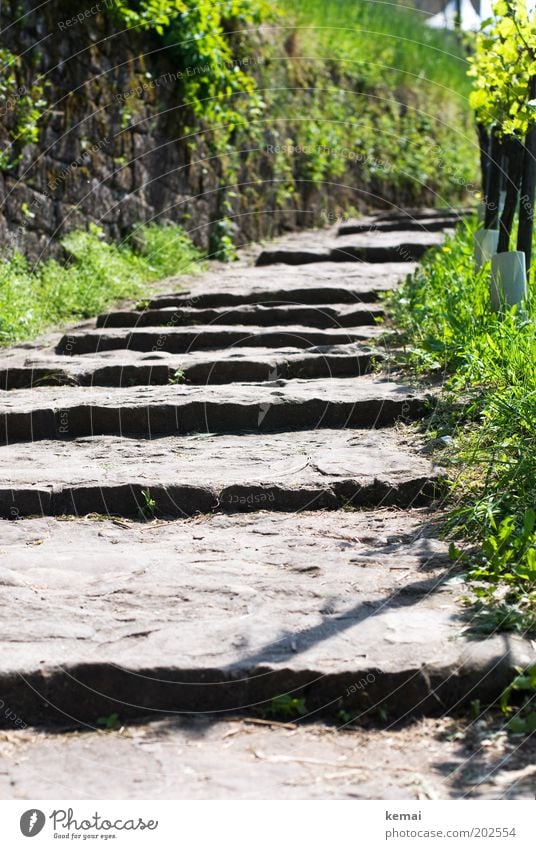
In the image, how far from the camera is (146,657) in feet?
8.60

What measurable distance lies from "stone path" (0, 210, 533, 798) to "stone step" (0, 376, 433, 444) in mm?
11

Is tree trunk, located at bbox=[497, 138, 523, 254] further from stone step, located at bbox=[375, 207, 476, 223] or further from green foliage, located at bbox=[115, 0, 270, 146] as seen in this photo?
stone step, located at bbox=[375, 207, 476, 223]

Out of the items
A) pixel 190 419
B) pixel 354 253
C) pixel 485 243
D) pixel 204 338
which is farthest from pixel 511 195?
pixel 354 253

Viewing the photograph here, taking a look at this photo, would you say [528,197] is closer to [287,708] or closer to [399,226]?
[287,708]

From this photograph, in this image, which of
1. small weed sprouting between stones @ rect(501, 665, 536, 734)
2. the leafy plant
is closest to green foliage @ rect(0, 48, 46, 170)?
the leafy plant

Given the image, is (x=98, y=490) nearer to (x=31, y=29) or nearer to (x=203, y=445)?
(x=203, y=445)

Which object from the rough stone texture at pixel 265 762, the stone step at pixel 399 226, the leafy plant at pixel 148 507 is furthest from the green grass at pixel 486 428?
the stone step at pixel 399 226

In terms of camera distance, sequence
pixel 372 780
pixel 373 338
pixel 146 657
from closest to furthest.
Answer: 1. pixel 372 780
2. pixel 146 657
3. pixel 373 338

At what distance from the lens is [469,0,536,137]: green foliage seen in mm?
4797

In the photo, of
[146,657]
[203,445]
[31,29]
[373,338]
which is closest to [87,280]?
[31,29]

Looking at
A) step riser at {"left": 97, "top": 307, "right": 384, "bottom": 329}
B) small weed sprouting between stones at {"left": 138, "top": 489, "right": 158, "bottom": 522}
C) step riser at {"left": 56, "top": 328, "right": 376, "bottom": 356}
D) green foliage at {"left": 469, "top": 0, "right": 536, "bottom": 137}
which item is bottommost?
small weed sprouting between stones at {"left": 138, "top": 489, "right": 158, "bottom": 522}

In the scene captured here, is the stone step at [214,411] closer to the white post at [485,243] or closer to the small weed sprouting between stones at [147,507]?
the small weed sprouting between stones at [147,507]

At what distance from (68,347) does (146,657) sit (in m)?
3.65

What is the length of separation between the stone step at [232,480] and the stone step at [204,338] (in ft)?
5.09
